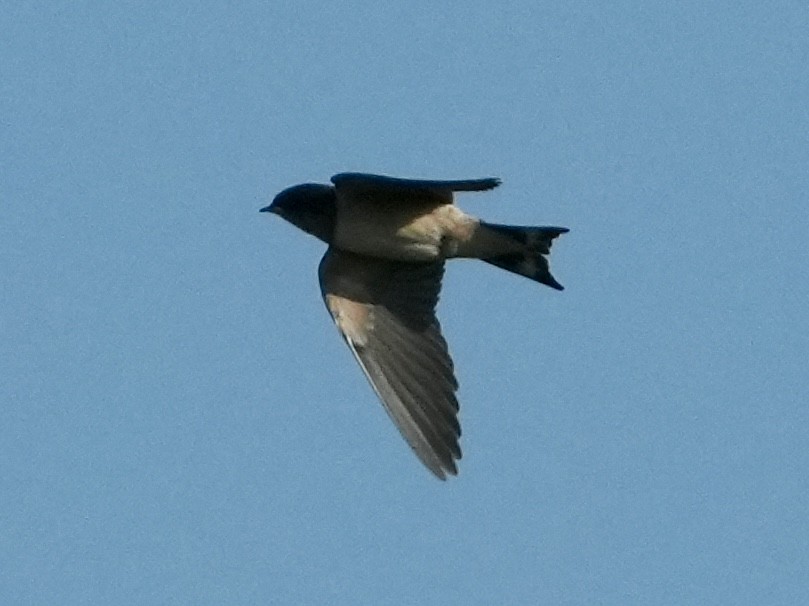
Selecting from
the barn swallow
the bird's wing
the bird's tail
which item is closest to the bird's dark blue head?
the barn swallow

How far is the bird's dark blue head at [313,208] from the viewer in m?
11.9

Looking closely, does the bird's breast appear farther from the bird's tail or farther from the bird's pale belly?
the bird's tail

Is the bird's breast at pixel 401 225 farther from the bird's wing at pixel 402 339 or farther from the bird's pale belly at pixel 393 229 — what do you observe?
the bird's wing at pixel 402 339

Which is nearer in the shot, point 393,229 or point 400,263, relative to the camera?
point 393,229

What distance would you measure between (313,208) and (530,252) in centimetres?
95

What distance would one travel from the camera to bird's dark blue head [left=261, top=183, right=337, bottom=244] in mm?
11883

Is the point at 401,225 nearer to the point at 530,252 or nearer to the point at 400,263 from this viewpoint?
the point at 400,263

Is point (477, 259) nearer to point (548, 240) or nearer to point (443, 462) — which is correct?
point (548, 240)

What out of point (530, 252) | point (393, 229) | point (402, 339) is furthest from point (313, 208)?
point (530, 252)

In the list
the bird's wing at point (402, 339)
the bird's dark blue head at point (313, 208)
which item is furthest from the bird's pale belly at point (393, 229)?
the bird's wing at point (402, 339)

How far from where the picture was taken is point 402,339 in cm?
1183

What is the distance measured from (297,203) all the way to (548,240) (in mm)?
1098

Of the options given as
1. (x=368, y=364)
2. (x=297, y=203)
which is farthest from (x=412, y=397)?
(x=297, y=203)

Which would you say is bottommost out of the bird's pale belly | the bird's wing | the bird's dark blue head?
the bird's wing
